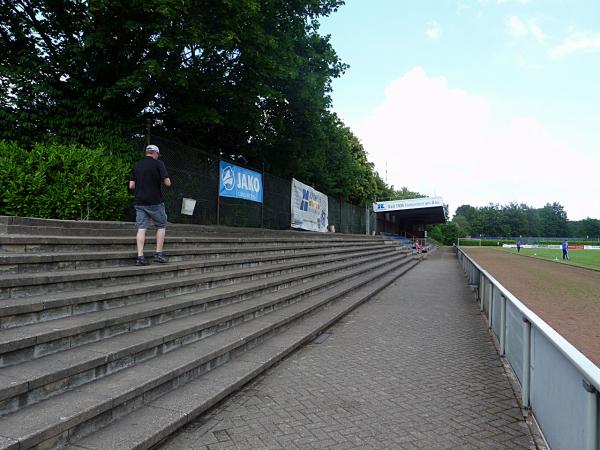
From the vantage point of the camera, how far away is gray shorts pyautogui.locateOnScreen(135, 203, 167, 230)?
19.8ft

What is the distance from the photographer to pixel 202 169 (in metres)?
11.2

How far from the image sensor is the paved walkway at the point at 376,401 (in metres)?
3.33

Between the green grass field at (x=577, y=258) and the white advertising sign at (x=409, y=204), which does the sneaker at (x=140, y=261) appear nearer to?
the green grass field at (x=577, y=258)

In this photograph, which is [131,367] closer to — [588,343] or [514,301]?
[514,301]

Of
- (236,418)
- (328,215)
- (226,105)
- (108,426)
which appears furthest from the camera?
(328,215)

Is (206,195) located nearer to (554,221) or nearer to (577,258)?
(577,258)

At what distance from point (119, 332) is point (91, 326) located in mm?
420

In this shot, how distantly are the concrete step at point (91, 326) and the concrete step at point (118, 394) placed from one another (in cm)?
47

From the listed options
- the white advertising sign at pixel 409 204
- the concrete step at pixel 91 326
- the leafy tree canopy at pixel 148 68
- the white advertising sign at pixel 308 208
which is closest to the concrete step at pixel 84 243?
the concrete step at pixel 91 326

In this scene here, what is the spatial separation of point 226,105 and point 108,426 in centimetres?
1228

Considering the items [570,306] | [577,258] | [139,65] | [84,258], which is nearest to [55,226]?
[84,258]

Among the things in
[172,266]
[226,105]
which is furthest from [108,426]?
[226,105]

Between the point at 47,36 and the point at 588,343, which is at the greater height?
the point at 47,36

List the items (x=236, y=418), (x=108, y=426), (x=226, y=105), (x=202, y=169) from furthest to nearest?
1. (x=226, y=105)
2. (x=202, y=169)
3. (x=236, y=418)
4. (x=108, y=426)
